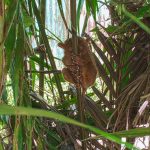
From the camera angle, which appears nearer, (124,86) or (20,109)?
(20,109)

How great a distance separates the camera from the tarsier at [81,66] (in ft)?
1.85

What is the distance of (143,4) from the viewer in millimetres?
647

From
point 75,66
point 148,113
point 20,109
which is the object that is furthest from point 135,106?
point 20,109

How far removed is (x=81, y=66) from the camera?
567mm

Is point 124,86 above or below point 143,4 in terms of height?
below

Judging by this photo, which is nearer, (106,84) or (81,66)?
(81,66)

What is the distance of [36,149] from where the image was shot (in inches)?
26.1

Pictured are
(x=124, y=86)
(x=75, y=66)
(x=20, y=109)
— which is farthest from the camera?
(x=124, y=86)

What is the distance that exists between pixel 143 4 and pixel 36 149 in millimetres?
345

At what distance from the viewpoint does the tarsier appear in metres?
0.56

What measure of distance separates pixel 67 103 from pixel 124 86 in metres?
0.12

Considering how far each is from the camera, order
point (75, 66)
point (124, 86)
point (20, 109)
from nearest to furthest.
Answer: point (20, 109) → point (75, 66) → point (124, 86)

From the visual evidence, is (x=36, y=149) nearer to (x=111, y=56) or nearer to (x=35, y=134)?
(x=35, y=134)

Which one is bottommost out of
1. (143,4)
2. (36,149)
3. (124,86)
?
(36,149)
